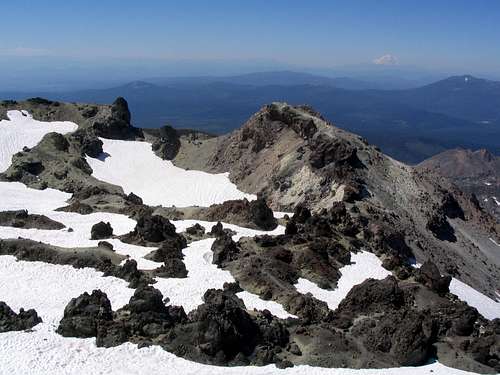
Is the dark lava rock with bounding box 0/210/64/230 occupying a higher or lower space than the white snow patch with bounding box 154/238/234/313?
higher

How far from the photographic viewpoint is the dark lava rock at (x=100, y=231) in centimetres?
4112

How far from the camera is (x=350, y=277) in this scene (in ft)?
120

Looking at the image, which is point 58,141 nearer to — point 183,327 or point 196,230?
point 196,230

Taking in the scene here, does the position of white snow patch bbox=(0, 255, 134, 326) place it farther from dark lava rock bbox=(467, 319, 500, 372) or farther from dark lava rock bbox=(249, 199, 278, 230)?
dark lava rock bbox=(467, 319, 500, 372)

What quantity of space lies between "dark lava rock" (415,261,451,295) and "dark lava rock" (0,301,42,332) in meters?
23.2

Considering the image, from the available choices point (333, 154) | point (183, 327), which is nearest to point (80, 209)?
point (333, 154)

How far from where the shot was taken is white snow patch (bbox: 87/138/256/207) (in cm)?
6869

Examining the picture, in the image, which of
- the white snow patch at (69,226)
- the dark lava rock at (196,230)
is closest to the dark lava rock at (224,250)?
the white snow patch at (69,226)

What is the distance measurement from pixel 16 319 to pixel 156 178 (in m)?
52.0

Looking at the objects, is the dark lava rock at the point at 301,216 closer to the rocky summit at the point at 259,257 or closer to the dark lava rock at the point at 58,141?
the rocky summit at the point at 259,257

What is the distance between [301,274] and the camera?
34.9m

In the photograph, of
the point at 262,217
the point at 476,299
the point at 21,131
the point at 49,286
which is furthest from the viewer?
the point at 21,131

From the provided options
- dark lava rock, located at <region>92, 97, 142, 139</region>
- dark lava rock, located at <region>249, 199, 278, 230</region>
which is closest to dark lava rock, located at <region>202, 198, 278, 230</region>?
dark lava rock, located at <region>249, 199, 278, 230</region>

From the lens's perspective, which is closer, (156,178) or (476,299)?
(476,299)
